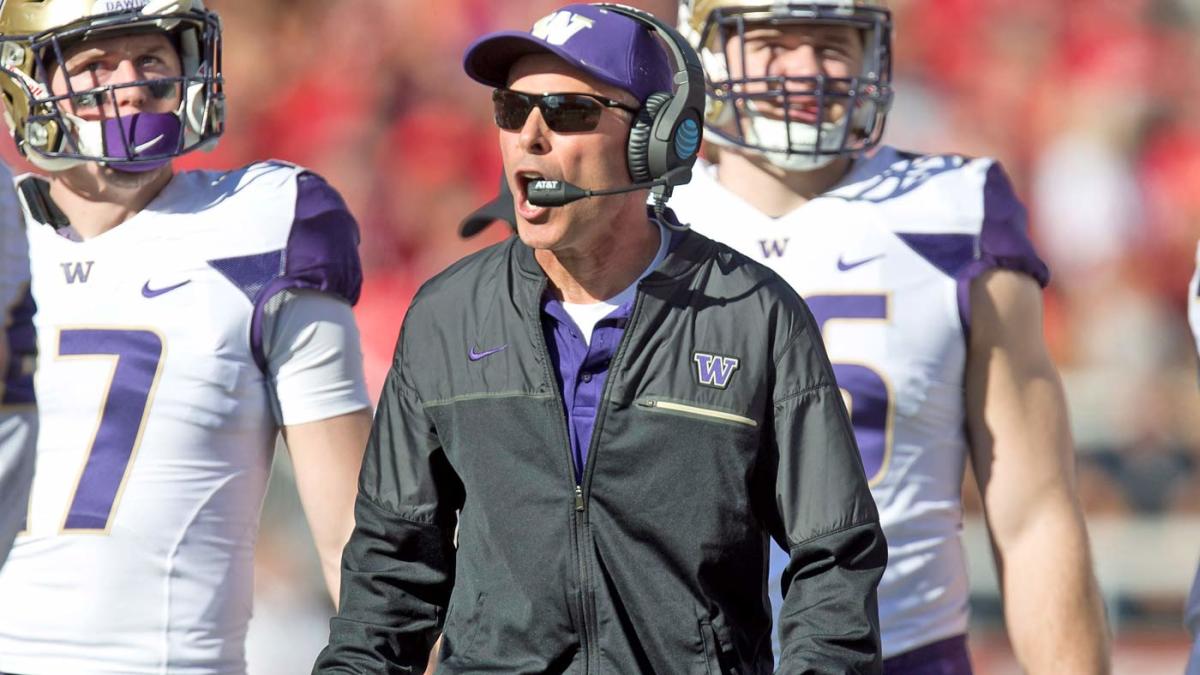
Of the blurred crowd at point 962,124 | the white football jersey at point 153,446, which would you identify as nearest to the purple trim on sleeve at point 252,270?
the white football jersey at point 153,446

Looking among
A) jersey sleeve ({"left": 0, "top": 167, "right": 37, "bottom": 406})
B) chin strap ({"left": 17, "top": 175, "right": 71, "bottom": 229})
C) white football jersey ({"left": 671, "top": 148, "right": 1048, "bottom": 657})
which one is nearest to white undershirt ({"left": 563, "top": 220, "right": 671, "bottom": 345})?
jersey sleeve ({"left": 0, "top": 167, "right": 37, "bottom": 406})

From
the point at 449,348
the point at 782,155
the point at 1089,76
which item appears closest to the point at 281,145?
the point at 1089,76

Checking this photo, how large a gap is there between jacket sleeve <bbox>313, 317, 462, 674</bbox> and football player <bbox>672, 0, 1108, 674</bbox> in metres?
1.11

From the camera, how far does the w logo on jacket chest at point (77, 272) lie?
325 cm

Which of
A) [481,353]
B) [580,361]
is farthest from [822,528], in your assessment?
[481,353]

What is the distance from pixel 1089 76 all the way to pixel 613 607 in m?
5.92

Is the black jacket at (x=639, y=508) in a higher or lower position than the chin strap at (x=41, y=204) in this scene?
lower

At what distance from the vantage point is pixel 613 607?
2.26 metres

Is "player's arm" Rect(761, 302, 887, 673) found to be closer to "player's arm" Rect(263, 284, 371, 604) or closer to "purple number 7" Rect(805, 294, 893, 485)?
"purple number 7" Rect(805, 294, 893, 485)

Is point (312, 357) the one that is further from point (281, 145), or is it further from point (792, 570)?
point (281, 145)

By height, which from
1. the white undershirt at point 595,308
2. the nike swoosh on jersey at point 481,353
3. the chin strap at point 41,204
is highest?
the chin strap at point 41,204

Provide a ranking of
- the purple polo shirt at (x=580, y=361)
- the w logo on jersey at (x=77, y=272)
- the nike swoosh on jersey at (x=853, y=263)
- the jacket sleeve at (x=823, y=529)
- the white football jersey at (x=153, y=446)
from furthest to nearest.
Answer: the nike swoosh on jersey at (x=853, y=263) → the w logo on jersey at (x=77, y=272) → the white football jersey at (x=153, y=446) → the purple polo shirt at (x=580, y=361) → the jacket sleeve at (x=823, y=529)

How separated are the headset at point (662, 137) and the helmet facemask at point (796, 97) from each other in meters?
0.94

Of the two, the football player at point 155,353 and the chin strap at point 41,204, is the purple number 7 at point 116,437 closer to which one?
the football player at point 155,353
